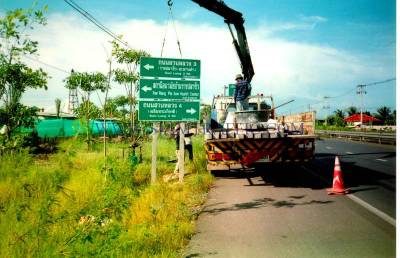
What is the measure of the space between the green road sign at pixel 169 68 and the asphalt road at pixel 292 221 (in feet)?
11.2

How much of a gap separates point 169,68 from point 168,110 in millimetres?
1213

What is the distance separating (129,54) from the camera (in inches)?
629

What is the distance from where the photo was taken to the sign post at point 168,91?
9602mm

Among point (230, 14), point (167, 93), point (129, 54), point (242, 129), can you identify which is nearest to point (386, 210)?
point (242, 129)

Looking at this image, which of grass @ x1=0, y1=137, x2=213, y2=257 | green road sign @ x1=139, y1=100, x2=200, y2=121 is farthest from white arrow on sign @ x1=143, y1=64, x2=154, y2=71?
grass @ x1=0, y1=137, x2=213, y2=257

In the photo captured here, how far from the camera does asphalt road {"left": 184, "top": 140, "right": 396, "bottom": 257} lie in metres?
4.74

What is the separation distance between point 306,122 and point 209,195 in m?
3.79

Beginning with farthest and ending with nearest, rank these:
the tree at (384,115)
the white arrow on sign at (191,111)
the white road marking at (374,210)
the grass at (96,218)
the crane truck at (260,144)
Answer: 1. the tree at (384,115)
2. the white arrow on sign at (191,111)
3. the crane truck at (260,144)
4. the white road marking at (374,210)
5. the grass at (96,218)

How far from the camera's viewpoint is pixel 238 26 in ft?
43.9

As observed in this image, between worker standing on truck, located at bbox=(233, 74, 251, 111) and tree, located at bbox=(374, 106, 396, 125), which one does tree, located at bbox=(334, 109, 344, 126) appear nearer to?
tree, located at bbox=(374, 106, 396, 125)

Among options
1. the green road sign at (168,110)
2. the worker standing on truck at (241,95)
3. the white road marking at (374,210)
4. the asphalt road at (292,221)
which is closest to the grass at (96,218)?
the asphalt road at (292,221)

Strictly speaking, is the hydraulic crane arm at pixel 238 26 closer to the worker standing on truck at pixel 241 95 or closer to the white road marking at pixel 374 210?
the worker standing on truck at pixel 241 95

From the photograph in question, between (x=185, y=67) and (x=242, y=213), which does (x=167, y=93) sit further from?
(x=242, y=213)

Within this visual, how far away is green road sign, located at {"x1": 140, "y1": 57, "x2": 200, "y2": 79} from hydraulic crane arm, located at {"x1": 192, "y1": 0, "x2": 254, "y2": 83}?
2851 millimetres
